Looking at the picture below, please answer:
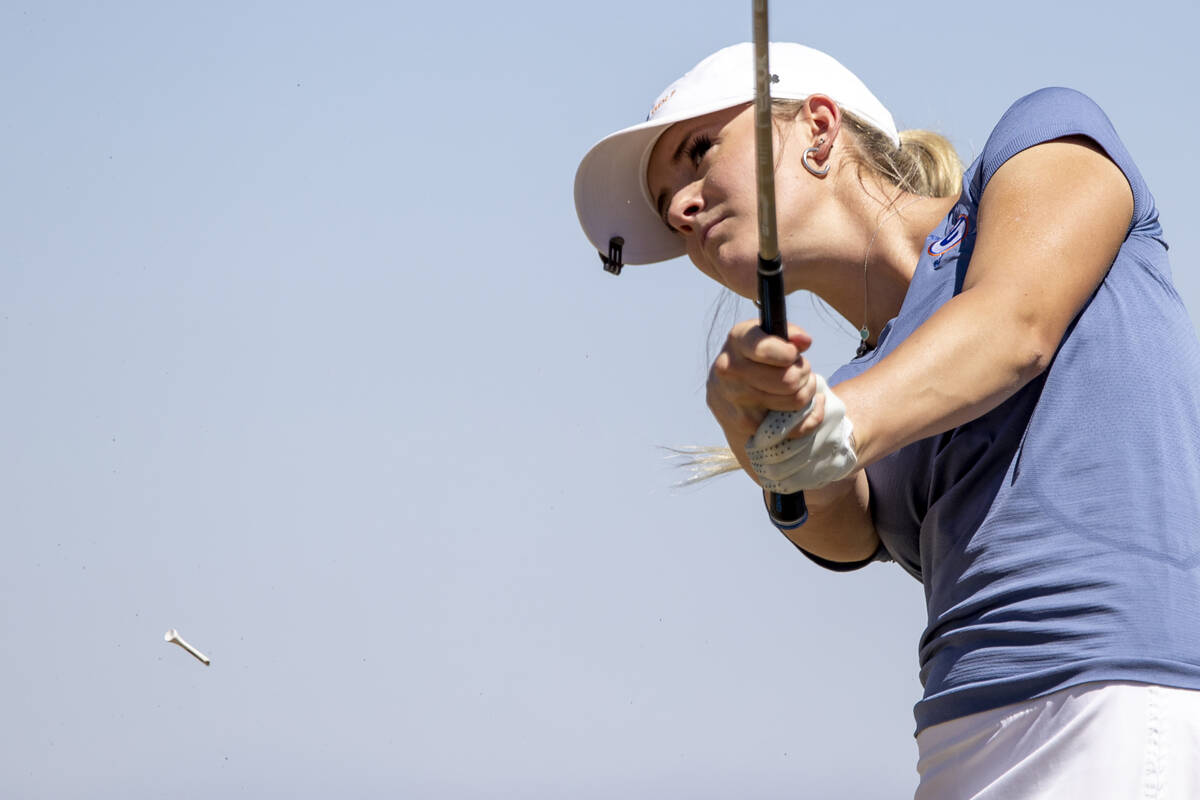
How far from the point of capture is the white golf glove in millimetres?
2119

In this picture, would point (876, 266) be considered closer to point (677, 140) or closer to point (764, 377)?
point (677, 140)

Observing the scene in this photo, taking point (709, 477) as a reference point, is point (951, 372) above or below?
above

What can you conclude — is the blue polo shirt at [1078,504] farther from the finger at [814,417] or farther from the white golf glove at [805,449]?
the finger at [814,417]

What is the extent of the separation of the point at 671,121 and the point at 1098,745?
1904mm

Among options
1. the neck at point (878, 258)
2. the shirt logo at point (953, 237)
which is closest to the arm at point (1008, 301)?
the shirt logo at point (953, 237)

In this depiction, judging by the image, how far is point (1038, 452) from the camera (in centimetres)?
263

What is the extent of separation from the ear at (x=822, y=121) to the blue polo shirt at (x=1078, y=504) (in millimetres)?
754

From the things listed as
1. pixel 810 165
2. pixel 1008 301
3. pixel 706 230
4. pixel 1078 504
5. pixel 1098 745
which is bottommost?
pixel 1098 745

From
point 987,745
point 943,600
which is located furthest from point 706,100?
point 987,745

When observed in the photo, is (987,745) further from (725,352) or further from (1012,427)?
(725,352)

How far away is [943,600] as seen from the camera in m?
2.82

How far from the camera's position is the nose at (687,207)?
3.64 metres

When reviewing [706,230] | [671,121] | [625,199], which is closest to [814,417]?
[706,230]

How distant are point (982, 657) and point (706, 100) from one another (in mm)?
1642
